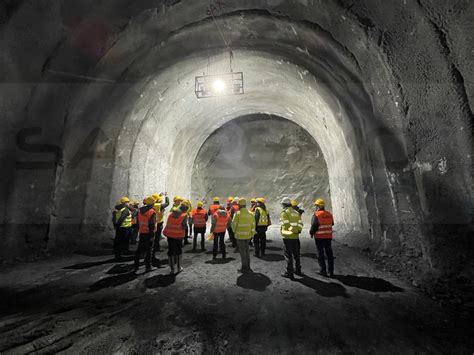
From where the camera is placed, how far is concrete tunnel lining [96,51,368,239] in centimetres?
862

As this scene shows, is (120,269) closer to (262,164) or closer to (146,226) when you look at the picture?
(146,226)

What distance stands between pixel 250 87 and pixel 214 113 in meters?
3.20

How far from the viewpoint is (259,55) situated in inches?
340

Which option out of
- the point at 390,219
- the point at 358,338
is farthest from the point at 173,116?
the point at 358,338

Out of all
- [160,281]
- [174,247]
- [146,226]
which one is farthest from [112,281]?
[174,247]

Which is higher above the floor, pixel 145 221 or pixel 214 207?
pixel 214 207

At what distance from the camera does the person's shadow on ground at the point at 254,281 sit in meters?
4.81

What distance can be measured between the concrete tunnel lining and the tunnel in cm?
8

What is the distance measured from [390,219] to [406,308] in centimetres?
251

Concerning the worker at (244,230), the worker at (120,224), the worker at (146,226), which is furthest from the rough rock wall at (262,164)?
the worker at (244,230)

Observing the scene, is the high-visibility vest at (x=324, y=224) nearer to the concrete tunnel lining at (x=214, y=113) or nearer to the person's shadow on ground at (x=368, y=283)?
the person's shadow on ground at (x=368, y=283)

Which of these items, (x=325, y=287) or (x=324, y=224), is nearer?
(x=325, y=287)

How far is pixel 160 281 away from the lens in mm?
5133

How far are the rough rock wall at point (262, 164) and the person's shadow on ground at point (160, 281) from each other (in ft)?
46.2
